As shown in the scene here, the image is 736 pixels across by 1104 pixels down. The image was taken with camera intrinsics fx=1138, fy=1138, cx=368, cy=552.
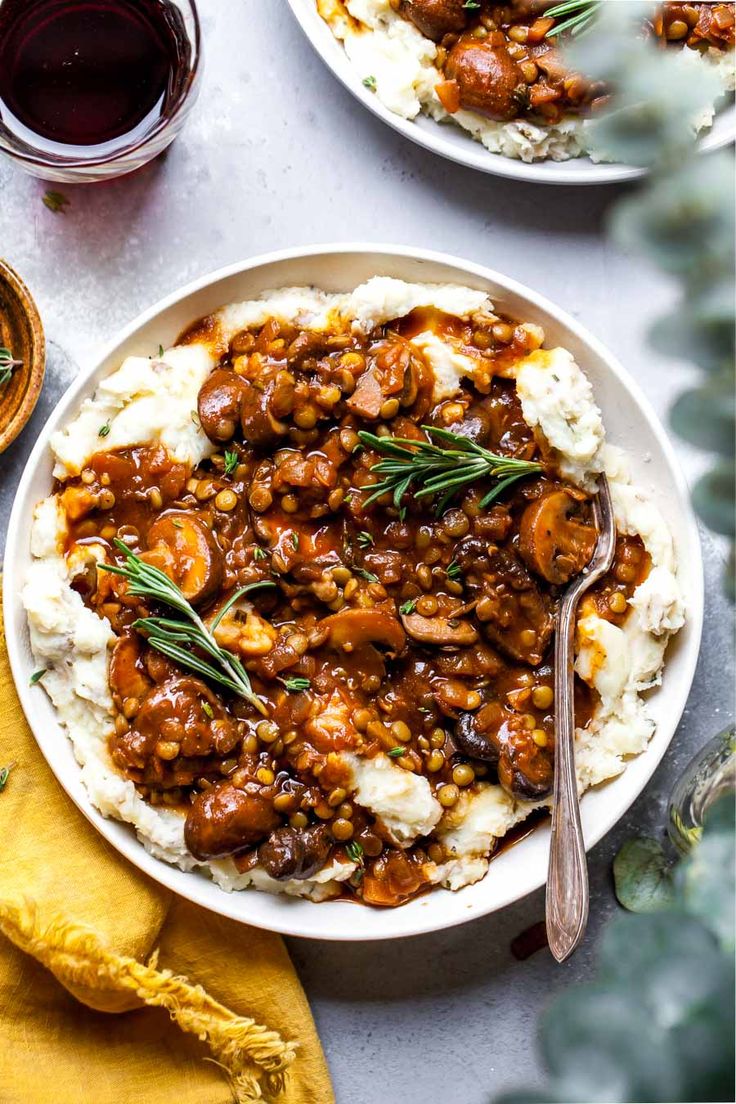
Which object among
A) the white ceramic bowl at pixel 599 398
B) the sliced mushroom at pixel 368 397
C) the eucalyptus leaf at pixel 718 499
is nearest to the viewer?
the eucalyptus leaf at pixel 718 499

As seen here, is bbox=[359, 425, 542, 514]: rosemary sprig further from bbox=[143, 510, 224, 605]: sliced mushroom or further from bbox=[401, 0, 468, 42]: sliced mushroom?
bbox=[401, 0, 468, 42]: sliced mushroom

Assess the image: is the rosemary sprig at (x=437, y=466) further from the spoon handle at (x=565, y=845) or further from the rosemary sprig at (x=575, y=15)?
the rosemary sprig at (x=575, y=15)

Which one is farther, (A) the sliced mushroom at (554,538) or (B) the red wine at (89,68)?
(B) the red wine at (89,68)

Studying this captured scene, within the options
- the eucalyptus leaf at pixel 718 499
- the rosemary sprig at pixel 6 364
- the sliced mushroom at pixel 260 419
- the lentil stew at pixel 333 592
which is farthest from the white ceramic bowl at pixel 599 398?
the eucalyptus leaf at pixel 718 499

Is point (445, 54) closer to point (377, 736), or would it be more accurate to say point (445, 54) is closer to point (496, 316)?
point (496, 316)

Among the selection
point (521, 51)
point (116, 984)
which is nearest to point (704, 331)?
point (521, 51)

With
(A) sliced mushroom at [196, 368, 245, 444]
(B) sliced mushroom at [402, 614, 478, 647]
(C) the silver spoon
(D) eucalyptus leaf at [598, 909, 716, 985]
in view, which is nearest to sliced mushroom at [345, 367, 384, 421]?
(A) sliced mushroom at [196, 368, 245, 444]
